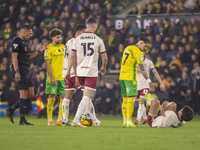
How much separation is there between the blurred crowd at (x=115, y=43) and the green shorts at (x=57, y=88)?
5.08m

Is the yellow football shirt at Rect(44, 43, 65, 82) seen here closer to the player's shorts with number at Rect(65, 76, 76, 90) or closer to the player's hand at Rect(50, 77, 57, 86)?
the player's hand at Rect(50, 77, 57, 86)

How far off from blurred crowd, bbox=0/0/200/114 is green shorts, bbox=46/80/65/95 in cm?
508

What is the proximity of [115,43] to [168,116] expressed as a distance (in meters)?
9.74

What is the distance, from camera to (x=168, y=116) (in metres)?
9.45

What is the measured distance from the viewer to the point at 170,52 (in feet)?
59.2

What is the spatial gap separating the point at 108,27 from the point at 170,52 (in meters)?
3.14

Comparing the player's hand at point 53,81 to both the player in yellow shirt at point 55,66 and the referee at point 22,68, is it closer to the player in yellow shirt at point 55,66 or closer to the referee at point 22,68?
the player in yellow shirt at point 55,66

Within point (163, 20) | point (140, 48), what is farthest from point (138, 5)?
point (140, 48)

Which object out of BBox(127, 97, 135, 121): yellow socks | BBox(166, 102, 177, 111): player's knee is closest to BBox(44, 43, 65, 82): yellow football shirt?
BBox(127, 97, 135, 121): yellow socks

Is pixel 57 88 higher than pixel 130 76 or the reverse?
the reverse

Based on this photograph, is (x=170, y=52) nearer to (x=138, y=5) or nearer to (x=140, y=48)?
(x=138, y=5)

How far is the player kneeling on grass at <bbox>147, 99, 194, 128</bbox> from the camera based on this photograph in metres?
9.17

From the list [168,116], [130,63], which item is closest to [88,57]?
[130,63]

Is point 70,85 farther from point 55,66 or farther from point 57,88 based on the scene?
point 55,66
